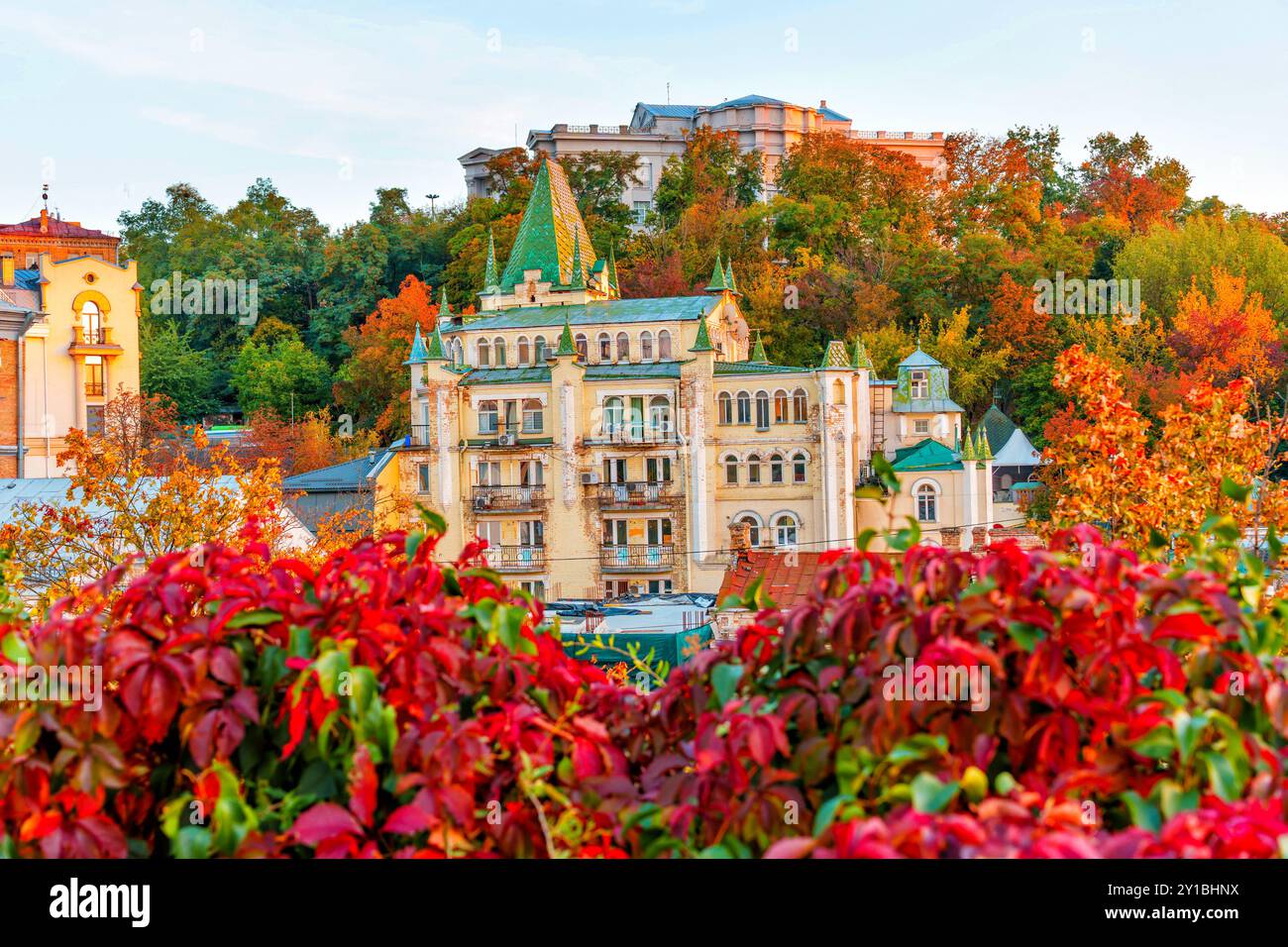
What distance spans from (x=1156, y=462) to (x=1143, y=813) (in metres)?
11.7

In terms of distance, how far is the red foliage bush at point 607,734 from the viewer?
4227 mm

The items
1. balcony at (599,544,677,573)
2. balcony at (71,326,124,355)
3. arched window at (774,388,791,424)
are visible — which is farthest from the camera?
arched window at (774,388,791,424)

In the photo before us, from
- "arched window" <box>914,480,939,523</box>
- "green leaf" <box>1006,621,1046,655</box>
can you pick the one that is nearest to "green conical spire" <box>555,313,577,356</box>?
"arched window" <box>914,480,939,523</box>

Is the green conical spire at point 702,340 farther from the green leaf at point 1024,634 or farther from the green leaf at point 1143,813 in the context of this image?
the green leaf at point 1143,813

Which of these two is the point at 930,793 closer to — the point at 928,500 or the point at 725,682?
the point at 725,682

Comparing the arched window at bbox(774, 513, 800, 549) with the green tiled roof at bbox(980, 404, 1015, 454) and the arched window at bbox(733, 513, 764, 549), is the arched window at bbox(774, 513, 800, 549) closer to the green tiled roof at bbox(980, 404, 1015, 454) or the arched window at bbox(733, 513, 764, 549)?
the arched window at bbox(733, 513, 764, 549)

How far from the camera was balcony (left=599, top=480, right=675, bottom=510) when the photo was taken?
5369 centimetres

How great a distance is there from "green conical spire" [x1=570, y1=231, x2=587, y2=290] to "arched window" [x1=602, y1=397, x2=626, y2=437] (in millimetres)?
8046

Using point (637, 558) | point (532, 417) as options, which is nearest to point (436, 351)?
point (532, 417)

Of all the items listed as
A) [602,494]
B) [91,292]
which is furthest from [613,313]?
[91,292]

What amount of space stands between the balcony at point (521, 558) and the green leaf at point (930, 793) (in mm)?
50481

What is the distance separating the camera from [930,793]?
12.7 feet

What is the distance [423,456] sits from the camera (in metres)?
55.9
